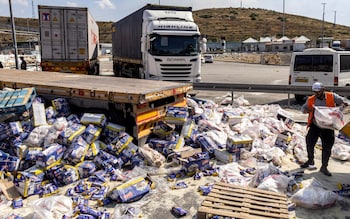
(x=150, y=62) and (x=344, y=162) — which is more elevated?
(x=150, y=62)

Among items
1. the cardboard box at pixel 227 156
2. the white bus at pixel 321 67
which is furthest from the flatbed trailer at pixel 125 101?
the white bus at pixel 321 67

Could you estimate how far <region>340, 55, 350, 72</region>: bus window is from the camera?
41.3 ft

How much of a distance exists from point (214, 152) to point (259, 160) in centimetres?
98

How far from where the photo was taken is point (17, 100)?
273 inches

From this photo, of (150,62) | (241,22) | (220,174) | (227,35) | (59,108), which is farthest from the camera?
(241,22)

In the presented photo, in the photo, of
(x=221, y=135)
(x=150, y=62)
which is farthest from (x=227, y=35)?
(x=221, y=135)

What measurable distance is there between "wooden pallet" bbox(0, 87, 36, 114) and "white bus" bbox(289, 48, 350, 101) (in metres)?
10.3

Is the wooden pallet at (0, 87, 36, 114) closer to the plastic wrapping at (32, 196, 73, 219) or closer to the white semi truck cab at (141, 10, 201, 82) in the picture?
the plastic wrapping at (32, 196, 73, 219)

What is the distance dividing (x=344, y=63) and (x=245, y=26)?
105 metres

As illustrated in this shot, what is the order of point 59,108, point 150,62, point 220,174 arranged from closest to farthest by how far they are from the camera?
point 220,174 < point 59,108 < point 150,62

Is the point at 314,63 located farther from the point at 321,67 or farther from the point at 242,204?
the point at 242,204

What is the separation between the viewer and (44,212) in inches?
173

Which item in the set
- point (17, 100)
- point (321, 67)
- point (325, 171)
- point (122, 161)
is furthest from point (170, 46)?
point (325, 171)

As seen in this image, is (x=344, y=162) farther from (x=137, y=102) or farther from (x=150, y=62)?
(x=150, y=62)
